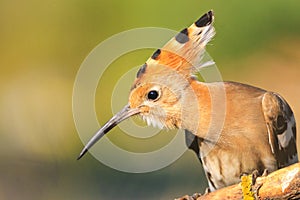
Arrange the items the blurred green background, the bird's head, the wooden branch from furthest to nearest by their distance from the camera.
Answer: the blurred green background
the bird's head
the wooden branch

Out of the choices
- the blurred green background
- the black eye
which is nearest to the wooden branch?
the black eye

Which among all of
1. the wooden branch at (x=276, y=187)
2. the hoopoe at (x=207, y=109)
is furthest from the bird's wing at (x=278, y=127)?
the wooden branch at (x=276, y=187)

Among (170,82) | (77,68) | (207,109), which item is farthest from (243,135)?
(77,68)

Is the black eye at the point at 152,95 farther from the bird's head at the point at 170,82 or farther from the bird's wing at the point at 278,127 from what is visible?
the bird's wing at the point at 278,127

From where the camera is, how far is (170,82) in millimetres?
2889

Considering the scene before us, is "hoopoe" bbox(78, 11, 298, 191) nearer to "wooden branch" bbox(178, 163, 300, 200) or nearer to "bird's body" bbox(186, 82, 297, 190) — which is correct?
"bird's body" bbox(186, 82, 297, 190)

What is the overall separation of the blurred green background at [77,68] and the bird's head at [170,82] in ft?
6.58

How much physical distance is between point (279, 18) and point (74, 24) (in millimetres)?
1202

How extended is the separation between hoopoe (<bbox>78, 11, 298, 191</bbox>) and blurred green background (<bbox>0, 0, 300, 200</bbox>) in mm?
1970

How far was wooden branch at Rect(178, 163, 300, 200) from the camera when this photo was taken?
8.27ft

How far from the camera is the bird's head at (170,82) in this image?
2869 mm

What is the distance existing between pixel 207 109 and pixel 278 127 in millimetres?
193

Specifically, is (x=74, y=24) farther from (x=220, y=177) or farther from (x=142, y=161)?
(x=220, y=177)

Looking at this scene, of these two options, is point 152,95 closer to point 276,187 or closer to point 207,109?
point 207,109
